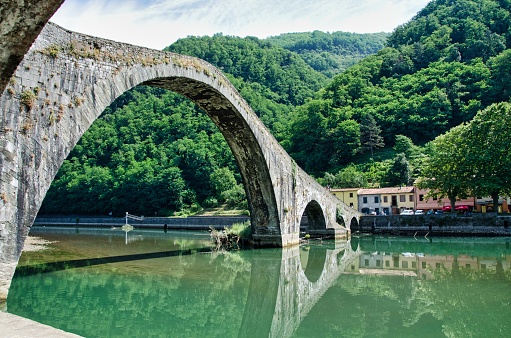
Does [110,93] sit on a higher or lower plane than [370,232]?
higher

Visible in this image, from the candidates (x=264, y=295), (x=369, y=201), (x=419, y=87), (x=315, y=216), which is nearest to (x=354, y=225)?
(x=315, y=216)

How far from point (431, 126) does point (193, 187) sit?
34.2 metres

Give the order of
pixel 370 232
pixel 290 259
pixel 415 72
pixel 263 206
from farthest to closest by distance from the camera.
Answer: pixel 415 72 → pixel 370 232 → pixel 263 206 → pixel 290 259

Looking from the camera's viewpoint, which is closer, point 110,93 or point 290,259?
point 110,93

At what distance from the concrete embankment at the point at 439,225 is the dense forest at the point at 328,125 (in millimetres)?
15822

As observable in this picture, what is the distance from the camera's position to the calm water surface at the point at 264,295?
8.76 meters

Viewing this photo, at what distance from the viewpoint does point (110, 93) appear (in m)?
12.6

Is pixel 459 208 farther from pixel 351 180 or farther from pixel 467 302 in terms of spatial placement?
pixel 467 302

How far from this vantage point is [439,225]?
31969 millimetres

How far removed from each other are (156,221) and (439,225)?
30.0m

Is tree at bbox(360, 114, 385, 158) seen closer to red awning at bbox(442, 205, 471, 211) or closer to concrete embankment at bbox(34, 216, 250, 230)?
red awning at bbox(442, 205, 471, 211)

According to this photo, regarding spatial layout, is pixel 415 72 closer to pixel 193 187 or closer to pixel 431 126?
pixel 431 126

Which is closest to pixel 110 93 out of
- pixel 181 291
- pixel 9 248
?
pixel 9 248

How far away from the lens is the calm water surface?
28.7 feet
